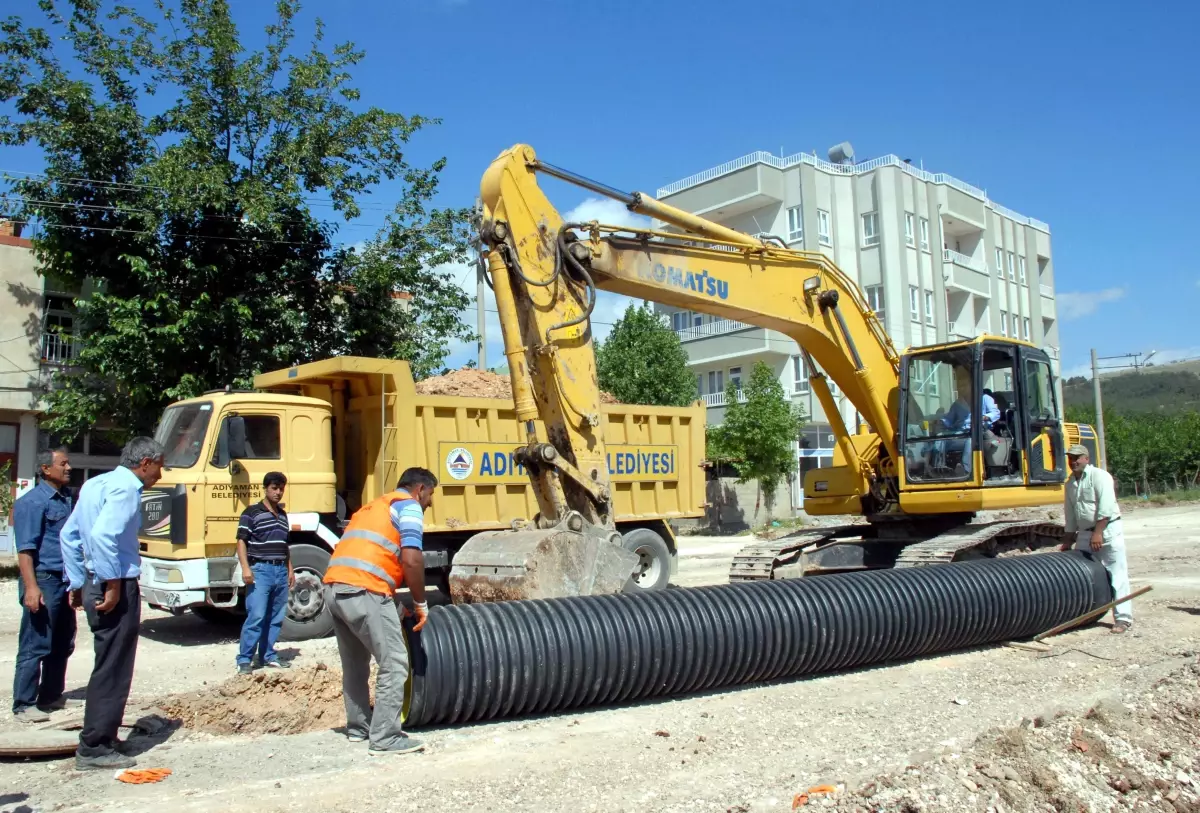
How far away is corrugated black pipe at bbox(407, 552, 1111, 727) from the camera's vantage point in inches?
242

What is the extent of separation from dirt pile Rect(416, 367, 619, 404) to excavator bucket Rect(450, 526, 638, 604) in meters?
5.88

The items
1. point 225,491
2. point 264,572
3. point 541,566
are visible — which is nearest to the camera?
point 541,566

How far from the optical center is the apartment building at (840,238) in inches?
1522

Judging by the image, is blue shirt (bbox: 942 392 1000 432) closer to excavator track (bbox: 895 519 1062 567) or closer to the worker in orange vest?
excavator track (bbox: 895 519 1062 567)

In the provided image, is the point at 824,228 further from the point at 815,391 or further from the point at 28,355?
the point at 815,391

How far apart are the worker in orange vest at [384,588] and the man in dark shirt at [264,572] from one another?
2639 millimetres

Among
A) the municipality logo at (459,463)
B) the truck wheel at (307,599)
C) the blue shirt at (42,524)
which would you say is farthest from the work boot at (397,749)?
the municipality logo at (459,463)

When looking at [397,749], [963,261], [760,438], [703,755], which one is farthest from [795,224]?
[397,749]

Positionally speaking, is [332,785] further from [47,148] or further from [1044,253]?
[1044,253]

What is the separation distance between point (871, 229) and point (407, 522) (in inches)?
1481

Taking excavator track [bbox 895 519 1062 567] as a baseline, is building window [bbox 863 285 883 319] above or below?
above

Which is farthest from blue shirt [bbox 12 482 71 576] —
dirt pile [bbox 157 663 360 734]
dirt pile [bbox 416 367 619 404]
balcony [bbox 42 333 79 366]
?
balcony [bbox 42 333 79 366]

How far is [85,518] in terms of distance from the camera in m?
5.66

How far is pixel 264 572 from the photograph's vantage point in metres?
8.10
